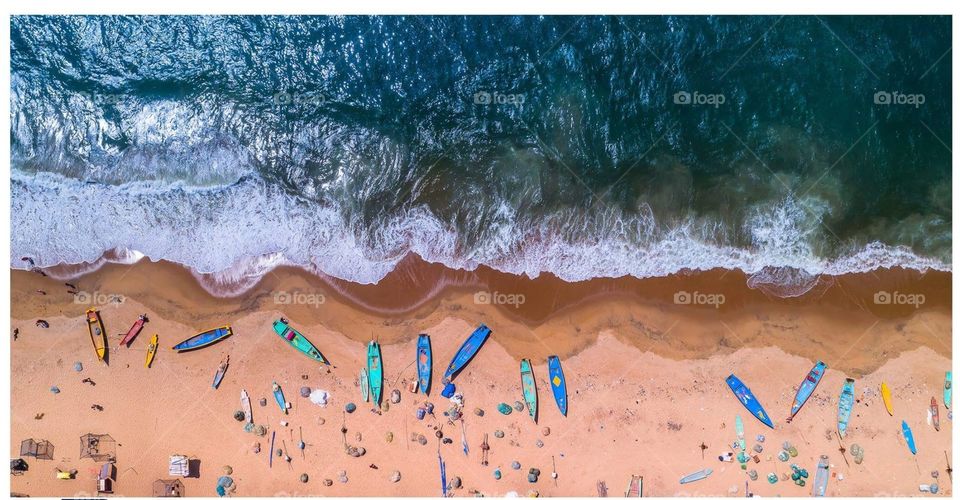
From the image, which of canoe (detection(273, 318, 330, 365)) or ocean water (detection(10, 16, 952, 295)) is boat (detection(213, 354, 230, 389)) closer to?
canoe (detection(273, 318, 330, 365))

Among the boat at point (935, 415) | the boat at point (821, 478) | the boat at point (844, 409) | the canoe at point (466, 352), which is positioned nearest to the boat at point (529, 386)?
the canoe at point (466, 352)

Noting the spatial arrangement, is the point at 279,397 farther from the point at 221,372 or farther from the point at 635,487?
the point at 635,487

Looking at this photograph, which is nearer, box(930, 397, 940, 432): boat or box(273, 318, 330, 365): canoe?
box(930, 397, 940, 432): boat

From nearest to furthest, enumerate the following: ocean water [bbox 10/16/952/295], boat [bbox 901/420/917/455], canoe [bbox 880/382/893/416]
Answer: boat [bbox 901/420/917/455]
canoe [bbox 880/382/893/416]
ocean water [bbox 10/16/952/295]

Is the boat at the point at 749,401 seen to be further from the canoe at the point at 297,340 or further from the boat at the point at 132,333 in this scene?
the boat at the point at 132,333

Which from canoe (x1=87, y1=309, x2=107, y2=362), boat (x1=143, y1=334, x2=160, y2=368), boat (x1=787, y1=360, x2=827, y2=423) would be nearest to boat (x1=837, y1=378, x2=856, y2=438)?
boat (x1=787, y1=360, x2=827, y2=423)

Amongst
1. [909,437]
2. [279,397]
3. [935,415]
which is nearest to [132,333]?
[279,397]

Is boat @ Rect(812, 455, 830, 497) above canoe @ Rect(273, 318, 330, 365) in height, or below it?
below
